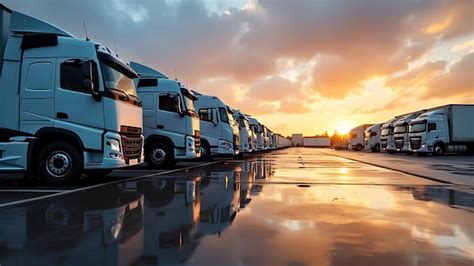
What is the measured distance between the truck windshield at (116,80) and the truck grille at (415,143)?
26.2m

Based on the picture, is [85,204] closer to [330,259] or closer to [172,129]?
[330,259]

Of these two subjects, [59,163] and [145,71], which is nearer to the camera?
[59,163]

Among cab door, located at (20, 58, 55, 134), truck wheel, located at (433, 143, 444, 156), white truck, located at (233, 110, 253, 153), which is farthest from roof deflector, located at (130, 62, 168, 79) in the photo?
truck wheel, located at (433, 143, 444, 156)

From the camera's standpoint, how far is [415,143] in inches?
1187

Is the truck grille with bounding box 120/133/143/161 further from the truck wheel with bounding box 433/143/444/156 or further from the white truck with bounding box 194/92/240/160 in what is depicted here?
the truck wheel with bounding box 433/143/444/156

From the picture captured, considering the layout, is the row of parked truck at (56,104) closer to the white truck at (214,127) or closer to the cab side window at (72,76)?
the cab side window at (72,76)

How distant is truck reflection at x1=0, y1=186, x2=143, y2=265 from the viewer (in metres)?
3.48

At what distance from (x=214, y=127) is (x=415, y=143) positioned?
61.5ft

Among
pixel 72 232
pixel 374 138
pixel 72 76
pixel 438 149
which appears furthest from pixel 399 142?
pixel 72 232

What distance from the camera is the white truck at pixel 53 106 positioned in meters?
8.40

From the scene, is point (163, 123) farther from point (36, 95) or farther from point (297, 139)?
point (297, 139)

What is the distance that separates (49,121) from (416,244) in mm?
7610

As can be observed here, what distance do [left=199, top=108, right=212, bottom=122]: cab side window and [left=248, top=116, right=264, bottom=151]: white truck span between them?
13.8 meters

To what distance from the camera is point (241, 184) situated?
9430 millimetres
